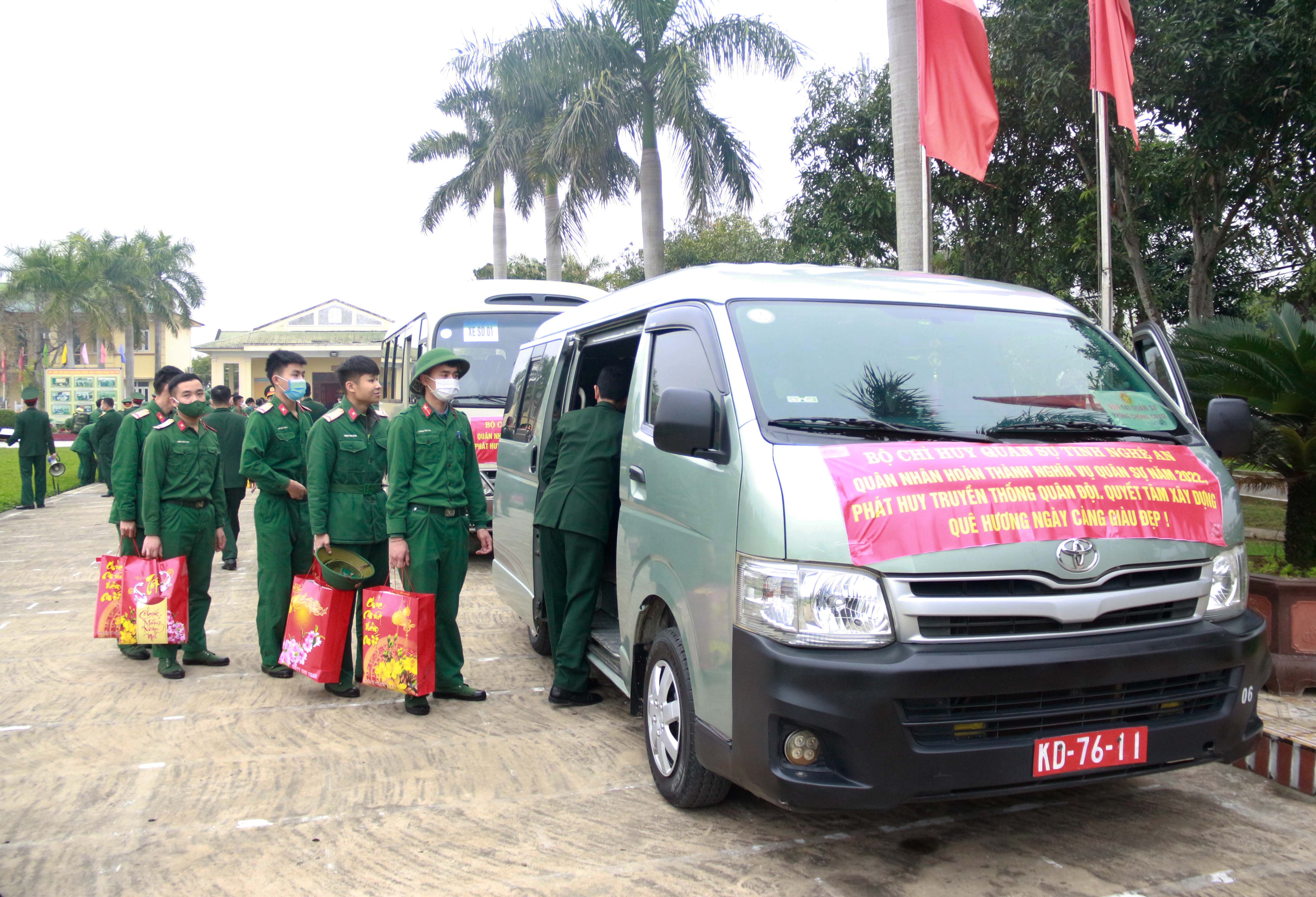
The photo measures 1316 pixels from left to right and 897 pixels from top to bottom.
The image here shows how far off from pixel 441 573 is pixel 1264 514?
10994 millimetres

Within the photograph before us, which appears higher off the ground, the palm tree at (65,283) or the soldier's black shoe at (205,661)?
the palm tree at (65,283)

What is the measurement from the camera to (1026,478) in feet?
10.9

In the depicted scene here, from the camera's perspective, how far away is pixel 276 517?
245 inches

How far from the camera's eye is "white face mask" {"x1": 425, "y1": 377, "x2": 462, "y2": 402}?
5590 mm

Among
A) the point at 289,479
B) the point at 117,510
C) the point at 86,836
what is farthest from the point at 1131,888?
the point at 117,510

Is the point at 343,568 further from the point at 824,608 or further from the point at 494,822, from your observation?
the point at 824,608

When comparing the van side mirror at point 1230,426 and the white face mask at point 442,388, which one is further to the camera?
the white face mask at point 442,388

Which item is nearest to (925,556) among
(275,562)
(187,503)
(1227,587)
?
(1227,587)

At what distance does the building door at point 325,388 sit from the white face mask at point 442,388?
3150 cm

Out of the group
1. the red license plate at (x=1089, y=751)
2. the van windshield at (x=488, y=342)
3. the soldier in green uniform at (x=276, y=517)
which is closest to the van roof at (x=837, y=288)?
the red license plate at (x=1089, y=751)

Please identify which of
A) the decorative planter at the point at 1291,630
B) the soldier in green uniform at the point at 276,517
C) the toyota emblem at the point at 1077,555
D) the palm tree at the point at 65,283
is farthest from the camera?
the palm tree at the point at 65,283

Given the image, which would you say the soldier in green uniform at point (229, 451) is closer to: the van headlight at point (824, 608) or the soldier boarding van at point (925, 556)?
the soldier boarding van at point (925, 556)

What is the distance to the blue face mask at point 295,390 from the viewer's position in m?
6.74

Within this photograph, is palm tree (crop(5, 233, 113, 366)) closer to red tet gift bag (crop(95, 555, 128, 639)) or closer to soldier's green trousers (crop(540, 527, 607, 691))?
red tet gift bag (crop(95, 555, 128, 639))
